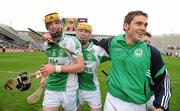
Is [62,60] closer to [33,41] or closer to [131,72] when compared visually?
[131,72]

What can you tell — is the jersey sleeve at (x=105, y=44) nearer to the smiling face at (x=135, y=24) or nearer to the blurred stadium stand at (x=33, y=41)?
the smiling face at (x=135, y=24)

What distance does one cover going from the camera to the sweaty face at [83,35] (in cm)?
816

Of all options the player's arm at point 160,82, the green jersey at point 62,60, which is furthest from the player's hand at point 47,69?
the player's arm at point 160,82

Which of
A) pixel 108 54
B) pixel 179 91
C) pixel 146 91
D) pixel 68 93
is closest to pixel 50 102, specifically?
pixel 68 93

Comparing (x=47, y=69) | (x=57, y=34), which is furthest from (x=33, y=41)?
(x=47, y=69)

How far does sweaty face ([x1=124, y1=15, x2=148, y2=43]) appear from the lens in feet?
16.9

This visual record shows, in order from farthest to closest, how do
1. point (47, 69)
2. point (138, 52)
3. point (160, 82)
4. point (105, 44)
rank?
point (47, 69) → point (105, 44) → point (138, 52) → point (160, 82)

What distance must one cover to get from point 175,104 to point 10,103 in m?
4.92

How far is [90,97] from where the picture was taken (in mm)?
8406

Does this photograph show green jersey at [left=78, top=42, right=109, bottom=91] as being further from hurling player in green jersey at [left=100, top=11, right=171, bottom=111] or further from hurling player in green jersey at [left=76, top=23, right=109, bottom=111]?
hurling player in green jersey at [left=100, top=11, right=171, bottom=111]

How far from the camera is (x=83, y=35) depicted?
27.3 feet

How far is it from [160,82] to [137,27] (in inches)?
28.2

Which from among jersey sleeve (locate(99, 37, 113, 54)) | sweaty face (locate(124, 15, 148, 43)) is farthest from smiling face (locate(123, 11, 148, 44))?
jersey sleeve (locate(99, 37, 113, 54))

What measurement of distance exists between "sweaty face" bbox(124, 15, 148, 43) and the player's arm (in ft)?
0.80
